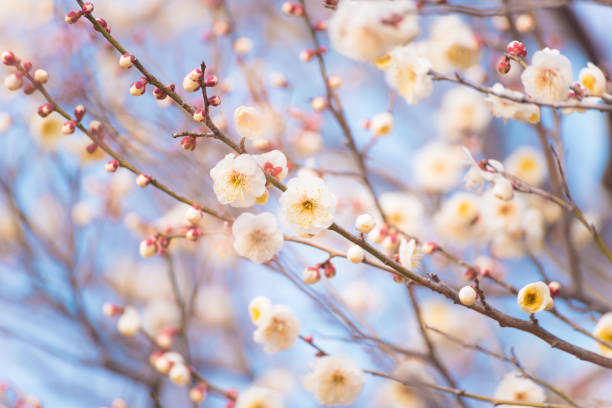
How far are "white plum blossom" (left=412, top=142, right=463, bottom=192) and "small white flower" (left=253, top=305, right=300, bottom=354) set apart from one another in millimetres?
1836

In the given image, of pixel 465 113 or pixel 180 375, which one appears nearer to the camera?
pixel 180 375

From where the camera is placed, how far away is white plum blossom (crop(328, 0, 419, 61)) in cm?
125

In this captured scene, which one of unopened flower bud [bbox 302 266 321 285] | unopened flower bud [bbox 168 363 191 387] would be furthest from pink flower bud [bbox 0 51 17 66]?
unopened flower bud [bbox 168 363 191 387]

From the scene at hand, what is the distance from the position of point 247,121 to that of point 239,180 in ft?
0.51

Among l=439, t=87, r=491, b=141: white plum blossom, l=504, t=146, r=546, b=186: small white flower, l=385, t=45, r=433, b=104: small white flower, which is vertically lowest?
l=385, t=45, r=433, b=104: small white flower

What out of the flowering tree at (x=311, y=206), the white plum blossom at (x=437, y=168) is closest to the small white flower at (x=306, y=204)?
the flowering tree at (x=311, y=206)

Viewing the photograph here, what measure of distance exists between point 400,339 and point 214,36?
2.77m

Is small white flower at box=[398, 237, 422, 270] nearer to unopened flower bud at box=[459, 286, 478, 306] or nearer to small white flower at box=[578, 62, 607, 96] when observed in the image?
unopened flower bud at box=[459, 286, 478, 306]

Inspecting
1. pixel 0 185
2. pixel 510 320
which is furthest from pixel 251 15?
pixel 510 320

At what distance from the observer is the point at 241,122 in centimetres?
152

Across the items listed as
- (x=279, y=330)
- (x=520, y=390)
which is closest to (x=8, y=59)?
(x=279, y=330)

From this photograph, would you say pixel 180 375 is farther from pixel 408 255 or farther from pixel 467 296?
pixel 467 296

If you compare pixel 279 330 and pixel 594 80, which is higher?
pixel 594 80

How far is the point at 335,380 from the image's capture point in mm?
1862
